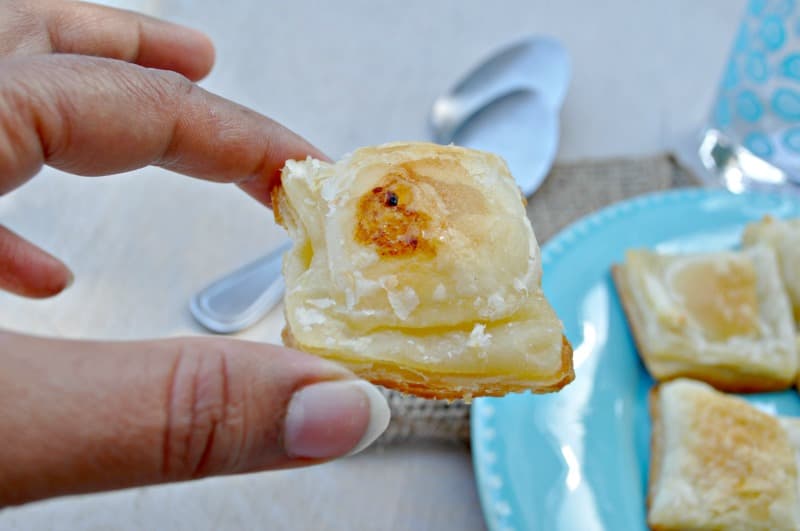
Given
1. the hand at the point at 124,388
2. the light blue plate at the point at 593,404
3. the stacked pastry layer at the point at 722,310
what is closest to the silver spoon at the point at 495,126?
the light blue plate at the point at 593,404

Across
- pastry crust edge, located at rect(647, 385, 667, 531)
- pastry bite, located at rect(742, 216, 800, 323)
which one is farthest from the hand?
pastry bite, located at rect(742, 216, 800, 323)

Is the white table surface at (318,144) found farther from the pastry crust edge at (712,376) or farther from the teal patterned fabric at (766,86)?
the pastry crust edge at (712,376)

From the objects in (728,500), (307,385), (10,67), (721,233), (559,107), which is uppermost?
(10,67)

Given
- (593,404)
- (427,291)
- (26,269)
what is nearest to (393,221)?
(427,291)

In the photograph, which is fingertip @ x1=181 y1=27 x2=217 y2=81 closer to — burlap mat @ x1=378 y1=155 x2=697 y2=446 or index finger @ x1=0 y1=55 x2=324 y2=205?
index finger @ x1=0 y1=55 x2=324 y2=205

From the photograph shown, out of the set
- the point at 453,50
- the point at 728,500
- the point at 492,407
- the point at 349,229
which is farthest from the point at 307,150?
the point at 453,50

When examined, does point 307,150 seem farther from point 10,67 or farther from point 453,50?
point 453,50
